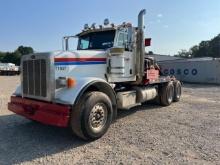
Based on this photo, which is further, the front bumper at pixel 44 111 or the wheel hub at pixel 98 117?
the wheel hub at pixel 98 117

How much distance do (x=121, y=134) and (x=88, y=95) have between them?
1.35 meters

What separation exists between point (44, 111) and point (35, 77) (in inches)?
35.8

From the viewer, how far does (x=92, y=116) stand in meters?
5.90

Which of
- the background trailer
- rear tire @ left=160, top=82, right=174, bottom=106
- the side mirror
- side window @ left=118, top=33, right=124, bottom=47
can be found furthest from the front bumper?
the background trailer

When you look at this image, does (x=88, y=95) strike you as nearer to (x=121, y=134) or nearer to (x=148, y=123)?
(x=121, y=134)

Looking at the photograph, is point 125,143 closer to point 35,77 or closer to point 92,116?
point 92,116

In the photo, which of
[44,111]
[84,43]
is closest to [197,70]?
[84,43]

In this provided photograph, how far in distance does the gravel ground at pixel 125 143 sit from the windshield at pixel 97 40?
2.34 m

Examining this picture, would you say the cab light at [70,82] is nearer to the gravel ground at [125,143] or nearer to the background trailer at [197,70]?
the gravel ground at [125,143]

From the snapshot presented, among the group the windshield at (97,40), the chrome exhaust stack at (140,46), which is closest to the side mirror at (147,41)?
the chrome exhaust stack at (140,46)

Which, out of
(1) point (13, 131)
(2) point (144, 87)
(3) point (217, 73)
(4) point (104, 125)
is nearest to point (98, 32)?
(2) point (144, 87)

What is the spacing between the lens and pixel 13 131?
Answer: 21.8 ft

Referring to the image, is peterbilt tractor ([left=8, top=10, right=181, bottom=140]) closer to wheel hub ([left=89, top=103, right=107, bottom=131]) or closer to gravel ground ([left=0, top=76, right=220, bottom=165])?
wheel hub ([left=89, top=103, right=107, bottom=131])

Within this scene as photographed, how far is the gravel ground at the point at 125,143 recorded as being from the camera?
4859mm
